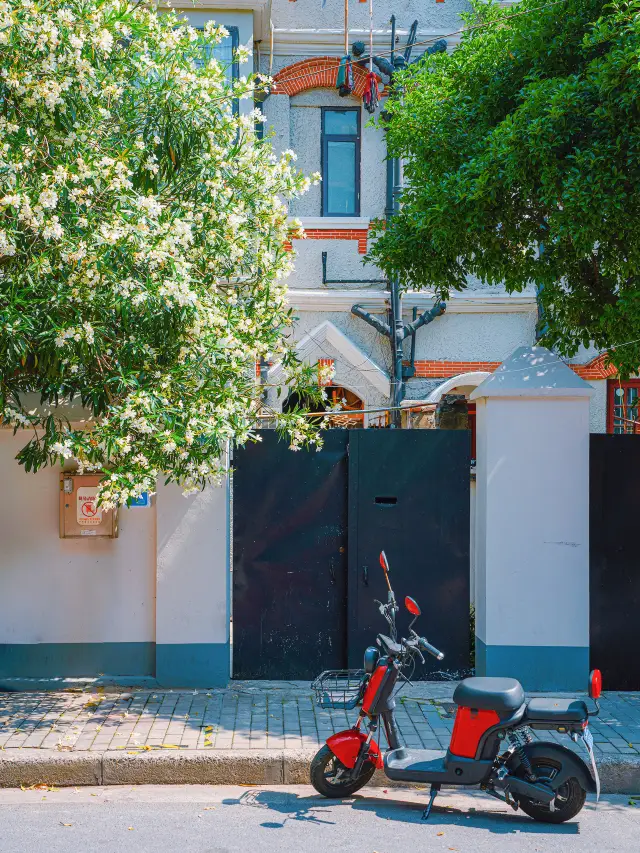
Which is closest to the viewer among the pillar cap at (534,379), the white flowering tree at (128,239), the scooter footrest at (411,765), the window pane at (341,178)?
the scooter footrest at (411,765)

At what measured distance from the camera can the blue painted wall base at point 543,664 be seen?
7531 mm

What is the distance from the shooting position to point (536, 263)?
852cm

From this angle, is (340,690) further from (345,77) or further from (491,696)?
(345,77)

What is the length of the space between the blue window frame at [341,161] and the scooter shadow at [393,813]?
9.26 m

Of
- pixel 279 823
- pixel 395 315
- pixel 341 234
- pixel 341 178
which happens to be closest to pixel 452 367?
pixel 395 315

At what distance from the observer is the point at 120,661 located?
7582mm

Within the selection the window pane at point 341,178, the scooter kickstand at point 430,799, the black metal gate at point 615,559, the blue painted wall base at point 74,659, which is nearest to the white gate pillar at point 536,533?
the black metal gate at point 615,559

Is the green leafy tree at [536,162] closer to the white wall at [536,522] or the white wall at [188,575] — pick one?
the white wall at [536,522]

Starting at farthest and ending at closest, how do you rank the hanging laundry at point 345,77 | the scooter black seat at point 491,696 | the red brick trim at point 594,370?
the red brick trim at point 594,370
the hanging laundry at point 345,77
the scooter black seat at point 491,696

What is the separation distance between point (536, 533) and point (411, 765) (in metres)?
2.78

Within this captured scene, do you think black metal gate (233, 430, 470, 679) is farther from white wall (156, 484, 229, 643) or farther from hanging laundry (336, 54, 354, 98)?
hanging laundry (336, 54, 354, 98)

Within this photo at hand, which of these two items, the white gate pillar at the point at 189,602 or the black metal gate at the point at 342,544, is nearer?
the white gate pillar at the point at 189,602

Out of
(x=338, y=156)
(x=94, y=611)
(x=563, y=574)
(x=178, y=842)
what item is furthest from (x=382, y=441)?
(x=338, y=156)

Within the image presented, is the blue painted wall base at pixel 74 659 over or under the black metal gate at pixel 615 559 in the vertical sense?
under
